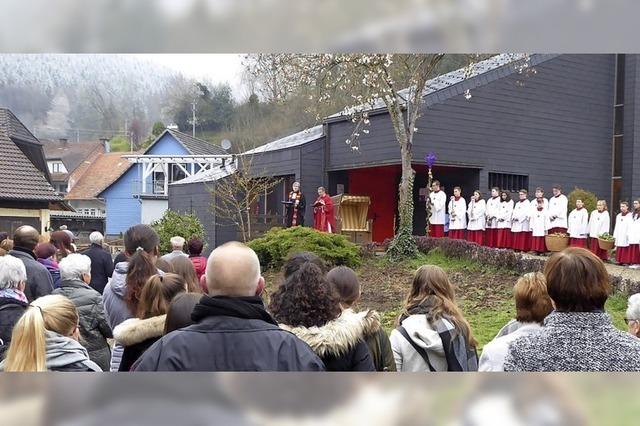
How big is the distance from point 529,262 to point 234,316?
1025 cm

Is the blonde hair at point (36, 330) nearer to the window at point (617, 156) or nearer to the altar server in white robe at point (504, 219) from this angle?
the altar server in white robe at point (504, 219)

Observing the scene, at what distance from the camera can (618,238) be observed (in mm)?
12250

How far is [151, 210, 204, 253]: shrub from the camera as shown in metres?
3.79

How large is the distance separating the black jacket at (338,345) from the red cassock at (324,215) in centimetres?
483

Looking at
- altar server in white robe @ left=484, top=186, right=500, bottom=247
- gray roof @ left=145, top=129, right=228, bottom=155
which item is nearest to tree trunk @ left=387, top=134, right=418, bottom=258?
altar server in white robe @ left=484, top=186, right=500, bottom=247

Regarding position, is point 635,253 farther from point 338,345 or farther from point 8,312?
point 8,312

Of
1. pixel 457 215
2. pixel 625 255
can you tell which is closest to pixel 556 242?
pixel 625 255

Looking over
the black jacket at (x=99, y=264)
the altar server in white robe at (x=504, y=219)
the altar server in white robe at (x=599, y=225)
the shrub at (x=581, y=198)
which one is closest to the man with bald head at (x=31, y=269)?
the black jacket at (x=99, y=264)

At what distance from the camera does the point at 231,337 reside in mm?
1344

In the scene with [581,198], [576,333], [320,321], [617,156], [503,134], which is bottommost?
[320,321]

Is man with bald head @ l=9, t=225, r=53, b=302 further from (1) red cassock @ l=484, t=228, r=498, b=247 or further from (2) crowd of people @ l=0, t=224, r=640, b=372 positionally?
(1) red cassock @ l=484, t=228, r=498, b=247

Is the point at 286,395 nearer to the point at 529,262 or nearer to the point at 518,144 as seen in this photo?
the point at 529,262

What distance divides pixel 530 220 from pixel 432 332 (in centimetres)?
1130

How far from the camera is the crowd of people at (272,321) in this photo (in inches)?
54.9
